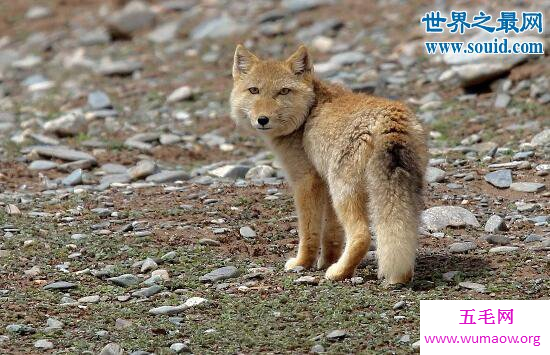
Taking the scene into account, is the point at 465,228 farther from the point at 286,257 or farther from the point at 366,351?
the point at 366,351

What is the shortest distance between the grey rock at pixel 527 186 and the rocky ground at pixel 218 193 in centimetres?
2

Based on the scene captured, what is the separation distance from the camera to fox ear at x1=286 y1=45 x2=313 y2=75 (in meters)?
8.84

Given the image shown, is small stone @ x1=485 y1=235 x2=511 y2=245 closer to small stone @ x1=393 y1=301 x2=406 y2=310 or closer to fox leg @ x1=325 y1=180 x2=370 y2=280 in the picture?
fox leg @ x1=325 y1=180 x2=370 y2=280

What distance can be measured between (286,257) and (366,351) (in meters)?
2.55

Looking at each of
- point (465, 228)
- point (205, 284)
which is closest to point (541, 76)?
point (465, 228)

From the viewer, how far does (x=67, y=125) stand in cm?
1450

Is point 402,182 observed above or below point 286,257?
above

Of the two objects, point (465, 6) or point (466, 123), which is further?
point (465, 6)

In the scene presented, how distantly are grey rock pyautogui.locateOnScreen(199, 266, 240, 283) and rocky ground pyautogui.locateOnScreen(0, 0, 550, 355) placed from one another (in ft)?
0.05

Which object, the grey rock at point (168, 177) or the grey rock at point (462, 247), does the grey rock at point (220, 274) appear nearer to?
the grey rock at point (462, 247)

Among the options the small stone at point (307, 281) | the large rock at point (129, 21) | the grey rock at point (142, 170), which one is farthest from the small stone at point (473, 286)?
the large rock at point (129, 21)

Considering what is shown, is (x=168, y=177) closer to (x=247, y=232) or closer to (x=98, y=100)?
(x=247, y=232)

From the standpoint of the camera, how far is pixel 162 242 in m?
9.19

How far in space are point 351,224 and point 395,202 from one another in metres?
0.51
